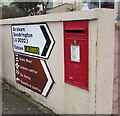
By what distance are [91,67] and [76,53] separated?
0.29 meters

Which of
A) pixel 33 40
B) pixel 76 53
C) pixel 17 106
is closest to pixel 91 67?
→ pixel 76 53

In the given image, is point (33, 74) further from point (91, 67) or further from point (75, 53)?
point (91, 67)

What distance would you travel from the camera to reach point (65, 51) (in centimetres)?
256

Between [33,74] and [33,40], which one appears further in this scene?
[33,74]

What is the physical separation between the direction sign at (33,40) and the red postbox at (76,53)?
15.5 inches

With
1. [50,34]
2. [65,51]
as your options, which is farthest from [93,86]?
[50,34]

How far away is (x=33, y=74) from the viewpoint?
333 cm

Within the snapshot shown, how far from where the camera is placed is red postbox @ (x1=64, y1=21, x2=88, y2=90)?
227 cm

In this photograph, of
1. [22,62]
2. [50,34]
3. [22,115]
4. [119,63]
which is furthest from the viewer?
[119,63]

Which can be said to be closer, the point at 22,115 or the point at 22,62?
the point at 22,115

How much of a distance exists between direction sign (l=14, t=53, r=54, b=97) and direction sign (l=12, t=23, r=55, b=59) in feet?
0.47

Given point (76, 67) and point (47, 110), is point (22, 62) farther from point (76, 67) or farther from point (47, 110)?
point (76, 67)

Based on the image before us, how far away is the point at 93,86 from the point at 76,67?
36 cm

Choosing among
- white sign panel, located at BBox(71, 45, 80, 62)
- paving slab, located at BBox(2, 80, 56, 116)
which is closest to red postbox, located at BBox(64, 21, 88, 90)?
white sign panel, located at BBox(71, 45, 80, 62)
